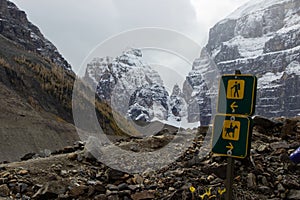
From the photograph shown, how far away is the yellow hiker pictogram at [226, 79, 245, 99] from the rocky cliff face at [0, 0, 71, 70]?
48817mm

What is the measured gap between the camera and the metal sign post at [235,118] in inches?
175

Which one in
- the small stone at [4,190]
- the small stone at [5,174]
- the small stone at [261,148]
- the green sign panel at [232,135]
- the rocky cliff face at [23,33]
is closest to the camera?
the green sign panel at [232,135]

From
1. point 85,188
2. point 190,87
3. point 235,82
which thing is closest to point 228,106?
point 235,82

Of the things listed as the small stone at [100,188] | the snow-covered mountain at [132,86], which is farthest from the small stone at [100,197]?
the snow-covered mountain at [132,86]

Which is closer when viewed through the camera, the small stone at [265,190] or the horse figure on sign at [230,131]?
the horse figure on sign at [230,131]

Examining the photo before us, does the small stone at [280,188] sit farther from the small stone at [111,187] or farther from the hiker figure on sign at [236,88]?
the hiker figure on sign at [236,88]

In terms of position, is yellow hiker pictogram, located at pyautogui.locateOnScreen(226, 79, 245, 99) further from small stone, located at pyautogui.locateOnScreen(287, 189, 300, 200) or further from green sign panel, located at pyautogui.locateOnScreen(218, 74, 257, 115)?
small stone, located at pyautogui.locateOnScreen(287, 189, 300, 200)

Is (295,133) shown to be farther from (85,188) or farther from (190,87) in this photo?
(85,188)

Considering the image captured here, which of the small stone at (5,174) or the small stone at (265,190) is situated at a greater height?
the small stone at (265,190)

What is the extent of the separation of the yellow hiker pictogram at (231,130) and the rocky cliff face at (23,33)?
1926 inches

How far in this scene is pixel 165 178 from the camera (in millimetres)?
7852

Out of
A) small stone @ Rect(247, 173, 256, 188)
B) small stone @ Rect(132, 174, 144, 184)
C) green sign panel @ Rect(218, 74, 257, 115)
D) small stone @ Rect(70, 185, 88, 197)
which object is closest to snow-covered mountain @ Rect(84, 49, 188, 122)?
small stone @ Rect(132, 174, 144, 184)

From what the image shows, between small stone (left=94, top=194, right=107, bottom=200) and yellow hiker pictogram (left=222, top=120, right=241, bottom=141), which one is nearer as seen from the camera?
yellow hiker pictogram (left=222, top=120, right=241, bottom=141)

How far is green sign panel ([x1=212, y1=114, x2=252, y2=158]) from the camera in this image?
174 inches
